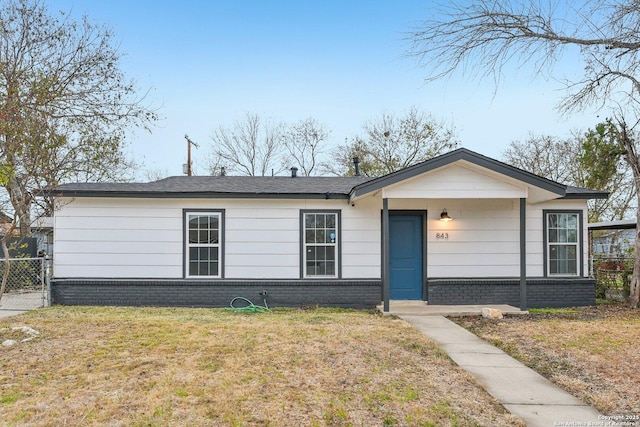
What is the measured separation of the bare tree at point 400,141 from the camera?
22578 mm

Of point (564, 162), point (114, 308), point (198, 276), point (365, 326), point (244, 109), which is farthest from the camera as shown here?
point (244, 109)

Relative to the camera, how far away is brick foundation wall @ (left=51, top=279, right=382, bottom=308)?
338 inches

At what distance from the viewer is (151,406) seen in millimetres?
3426

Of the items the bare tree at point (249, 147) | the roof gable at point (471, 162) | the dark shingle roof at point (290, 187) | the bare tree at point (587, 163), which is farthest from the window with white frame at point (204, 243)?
the bare tree at point (249, 147)

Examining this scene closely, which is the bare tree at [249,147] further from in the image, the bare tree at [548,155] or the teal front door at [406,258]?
the teal front door at [406,258]

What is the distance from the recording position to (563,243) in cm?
914

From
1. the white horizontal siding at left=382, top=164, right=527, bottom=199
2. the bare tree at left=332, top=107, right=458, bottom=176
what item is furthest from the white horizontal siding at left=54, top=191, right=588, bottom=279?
the bare tree at left=332, top=107, right=458, bottom=176

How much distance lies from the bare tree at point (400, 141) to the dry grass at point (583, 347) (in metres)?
15.0

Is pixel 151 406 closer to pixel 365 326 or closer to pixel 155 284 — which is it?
pixel 365 326

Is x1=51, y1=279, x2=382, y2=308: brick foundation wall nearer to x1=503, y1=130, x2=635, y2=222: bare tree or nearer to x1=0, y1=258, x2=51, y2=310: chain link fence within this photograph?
x1=0, y1=258, x2=51, y2=310: chain link fence

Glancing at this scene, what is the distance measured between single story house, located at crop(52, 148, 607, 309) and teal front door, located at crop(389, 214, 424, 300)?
0.07ft

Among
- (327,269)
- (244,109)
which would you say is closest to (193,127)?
(244,109)

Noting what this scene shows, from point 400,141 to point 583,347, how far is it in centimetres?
1846

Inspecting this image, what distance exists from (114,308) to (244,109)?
19.2 metres
